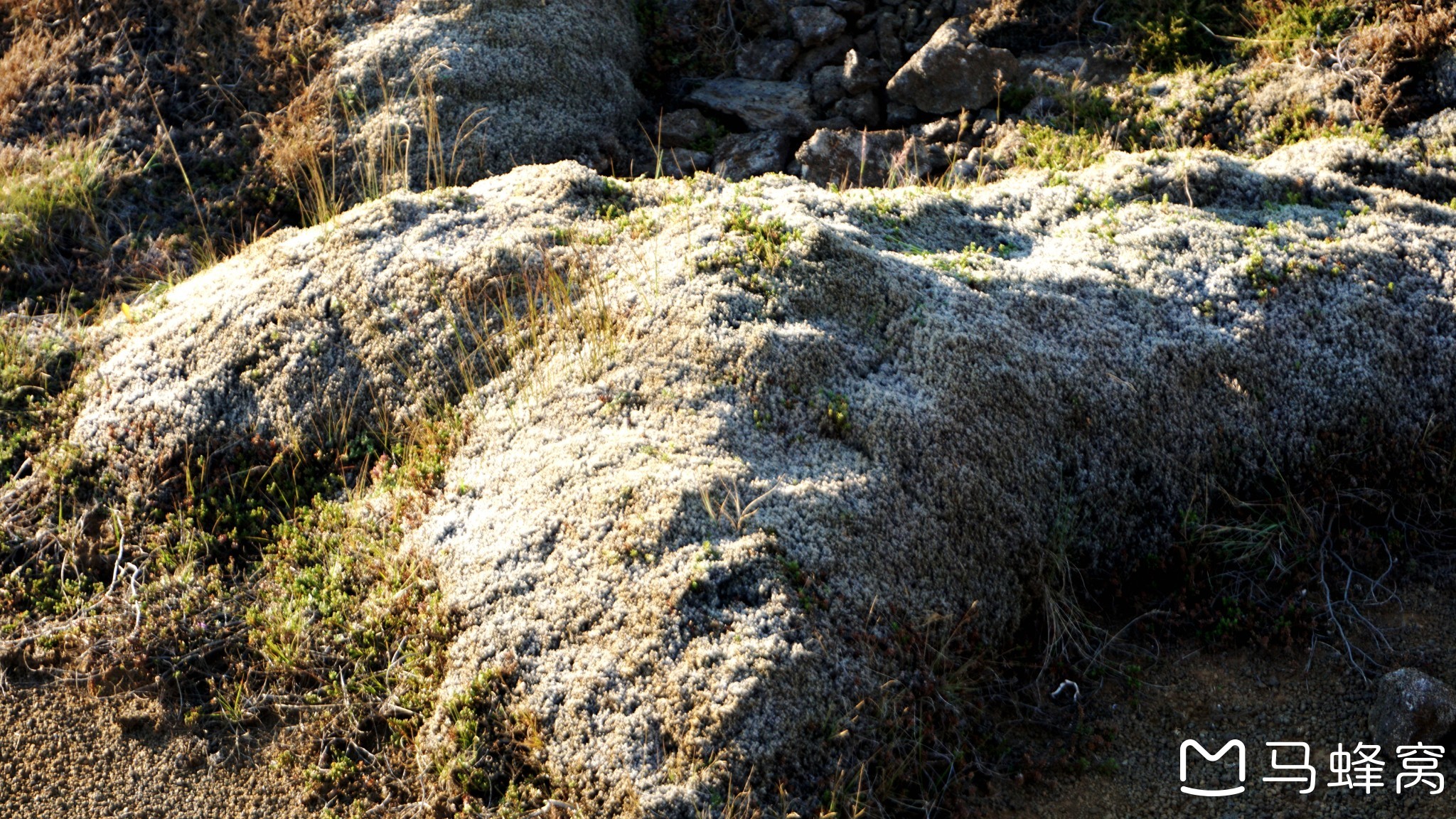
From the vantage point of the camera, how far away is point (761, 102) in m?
9.84

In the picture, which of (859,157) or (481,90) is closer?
(859,157)

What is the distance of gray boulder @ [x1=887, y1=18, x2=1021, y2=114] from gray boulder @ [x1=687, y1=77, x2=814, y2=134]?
2.72 ft

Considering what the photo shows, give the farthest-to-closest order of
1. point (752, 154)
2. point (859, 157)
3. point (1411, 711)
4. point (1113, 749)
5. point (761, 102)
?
point (761, 102)
point (752, 154)
point (859, 157)
point (1113, 749)
point (1411, 711)

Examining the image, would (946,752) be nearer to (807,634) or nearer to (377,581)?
(807,634)

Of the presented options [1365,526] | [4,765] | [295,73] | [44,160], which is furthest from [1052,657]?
[44,160]

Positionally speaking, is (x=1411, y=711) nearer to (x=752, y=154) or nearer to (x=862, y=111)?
(x=752, y=154)

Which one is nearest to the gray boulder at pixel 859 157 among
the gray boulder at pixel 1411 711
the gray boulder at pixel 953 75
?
the gray boulder at pixel 953 75

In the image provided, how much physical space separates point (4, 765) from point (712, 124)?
7.09m

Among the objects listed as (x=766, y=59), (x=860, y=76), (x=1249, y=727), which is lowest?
(x=1249, y=727)

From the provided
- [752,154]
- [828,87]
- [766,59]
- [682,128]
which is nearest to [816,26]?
[766,59]

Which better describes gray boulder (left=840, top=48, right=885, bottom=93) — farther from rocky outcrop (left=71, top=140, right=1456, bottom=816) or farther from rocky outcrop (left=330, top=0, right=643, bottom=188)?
rocky outcrop (left=71, top=140, right=1456, bottom=816)

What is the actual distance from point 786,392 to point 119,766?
3.69m

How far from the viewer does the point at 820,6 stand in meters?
10.4

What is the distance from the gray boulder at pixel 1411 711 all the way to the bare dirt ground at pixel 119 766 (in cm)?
500
